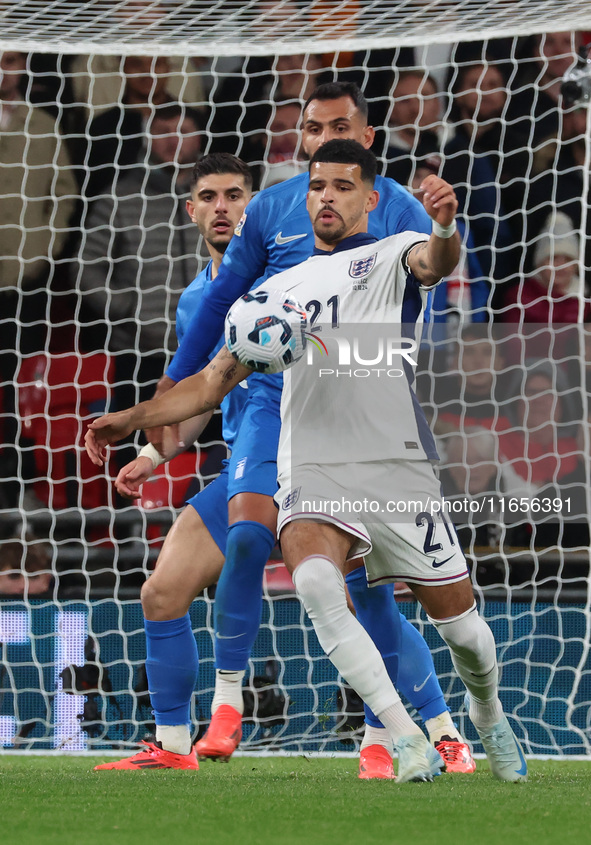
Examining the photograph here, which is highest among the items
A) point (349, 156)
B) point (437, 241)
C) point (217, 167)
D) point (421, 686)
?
point (217, 167)

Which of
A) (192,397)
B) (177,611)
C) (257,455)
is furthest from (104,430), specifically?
(177,611)

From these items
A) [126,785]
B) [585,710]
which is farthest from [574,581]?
[126,785]

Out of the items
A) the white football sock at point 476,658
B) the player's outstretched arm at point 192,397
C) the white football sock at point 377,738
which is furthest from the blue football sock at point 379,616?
the player's outstretched arm at point 192,397

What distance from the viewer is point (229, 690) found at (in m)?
3.81

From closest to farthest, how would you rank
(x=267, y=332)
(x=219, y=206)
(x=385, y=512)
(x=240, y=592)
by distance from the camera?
1. (x=385, y=512)
2. (x=267, y=332)
3. (x=240, y=592)
4. (x=219, y=206)

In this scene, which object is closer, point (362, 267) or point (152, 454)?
point (362, 267)

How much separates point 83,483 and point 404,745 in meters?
3.72

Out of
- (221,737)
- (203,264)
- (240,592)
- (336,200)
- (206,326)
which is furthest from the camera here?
(203,264)

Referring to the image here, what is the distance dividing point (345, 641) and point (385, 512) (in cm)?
33

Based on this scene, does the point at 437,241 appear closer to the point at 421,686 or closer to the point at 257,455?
the point at 257,455

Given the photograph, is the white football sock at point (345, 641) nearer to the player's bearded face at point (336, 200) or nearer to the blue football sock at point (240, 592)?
the blue football sock at point (240, 592)

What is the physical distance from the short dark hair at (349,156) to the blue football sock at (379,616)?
1.16 metres

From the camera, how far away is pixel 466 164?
21.1ft

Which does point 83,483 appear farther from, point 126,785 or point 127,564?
point 126,785
